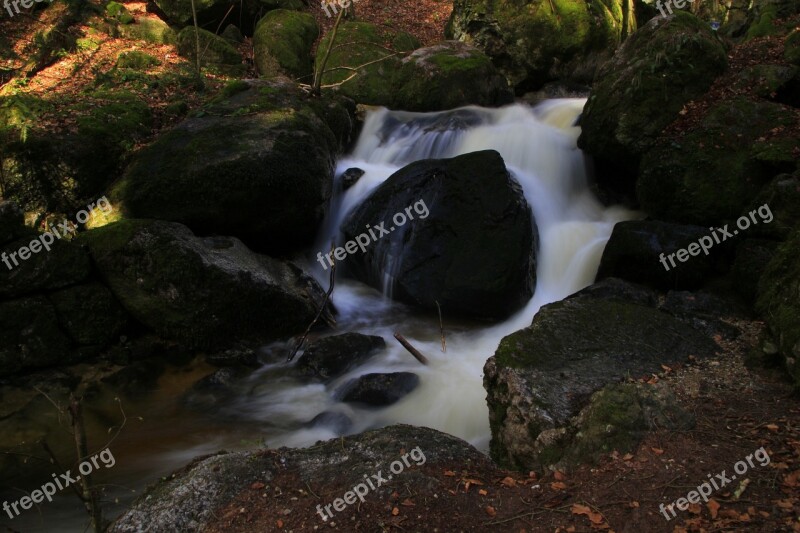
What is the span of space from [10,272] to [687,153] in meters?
9.55

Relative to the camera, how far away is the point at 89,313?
23.2 ft

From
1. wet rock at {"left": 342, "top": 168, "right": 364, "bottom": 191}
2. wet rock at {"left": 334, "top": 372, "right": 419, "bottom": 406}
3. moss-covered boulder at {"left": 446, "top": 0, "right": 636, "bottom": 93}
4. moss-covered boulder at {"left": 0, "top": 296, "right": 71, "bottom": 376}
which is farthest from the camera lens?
moss-covered boulder at {"left": 446, "top": 0, "right": 636, "bottom": 93}

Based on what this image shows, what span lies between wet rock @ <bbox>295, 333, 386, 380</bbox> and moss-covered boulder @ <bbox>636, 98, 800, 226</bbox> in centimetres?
502

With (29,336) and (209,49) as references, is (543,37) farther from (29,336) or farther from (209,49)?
(29,336)

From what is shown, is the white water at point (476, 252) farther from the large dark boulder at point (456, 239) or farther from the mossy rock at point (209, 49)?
the mossy rock at point (209, 49)

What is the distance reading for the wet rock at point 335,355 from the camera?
7.19 meters

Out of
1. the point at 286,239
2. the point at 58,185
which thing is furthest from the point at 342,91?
the point at 58,185

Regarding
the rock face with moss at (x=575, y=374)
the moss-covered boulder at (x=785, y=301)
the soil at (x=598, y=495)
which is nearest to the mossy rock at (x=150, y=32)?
the rock face with moss at (x=575, y=374)

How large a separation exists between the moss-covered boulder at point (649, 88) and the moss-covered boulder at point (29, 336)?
29.5 ft

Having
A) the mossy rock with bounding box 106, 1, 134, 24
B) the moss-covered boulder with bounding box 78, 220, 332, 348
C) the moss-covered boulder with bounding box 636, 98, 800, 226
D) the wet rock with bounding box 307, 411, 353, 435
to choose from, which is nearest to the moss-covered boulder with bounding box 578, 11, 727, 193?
the moss-covered boulder with bounding box 636, 98, 800, 226

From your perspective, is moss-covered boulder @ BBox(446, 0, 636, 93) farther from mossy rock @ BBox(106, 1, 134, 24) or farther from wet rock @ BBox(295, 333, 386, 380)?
wet rock @ BBox(295, 333, 386, 380)

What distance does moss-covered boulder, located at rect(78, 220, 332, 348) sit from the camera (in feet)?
23.6

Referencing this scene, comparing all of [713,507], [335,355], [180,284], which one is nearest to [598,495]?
[713,507]

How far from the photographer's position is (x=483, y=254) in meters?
8.26
